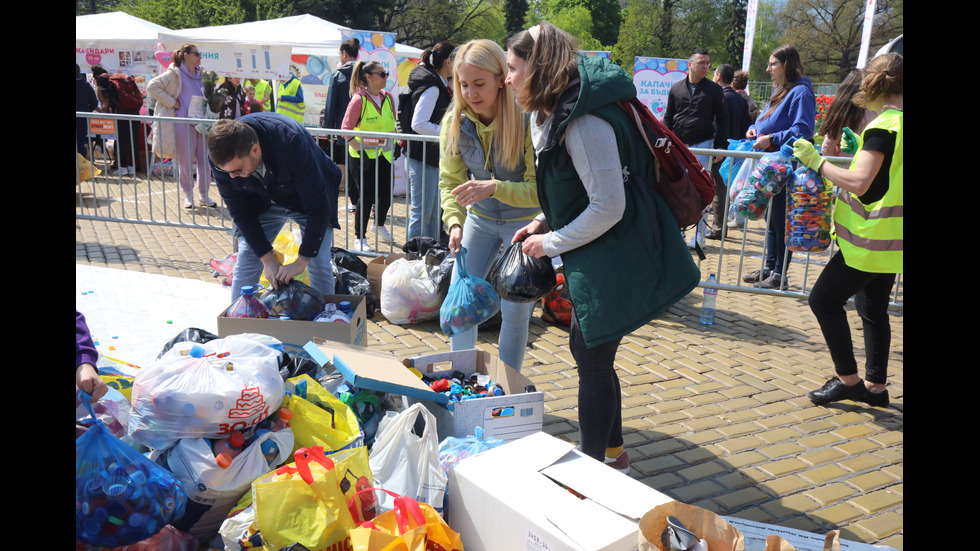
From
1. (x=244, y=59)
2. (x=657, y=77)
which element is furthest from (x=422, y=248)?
(x=244, y=59)

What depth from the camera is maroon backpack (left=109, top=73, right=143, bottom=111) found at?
12555mm

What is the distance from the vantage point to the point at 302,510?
2377 mm

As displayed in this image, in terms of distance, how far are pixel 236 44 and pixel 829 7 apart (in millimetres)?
44143

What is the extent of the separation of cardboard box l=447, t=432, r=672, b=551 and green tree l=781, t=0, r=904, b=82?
47.5 m

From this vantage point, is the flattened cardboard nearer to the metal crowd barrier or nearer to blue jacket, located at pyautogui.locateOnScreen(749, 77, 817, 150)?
the metal crowd barrier

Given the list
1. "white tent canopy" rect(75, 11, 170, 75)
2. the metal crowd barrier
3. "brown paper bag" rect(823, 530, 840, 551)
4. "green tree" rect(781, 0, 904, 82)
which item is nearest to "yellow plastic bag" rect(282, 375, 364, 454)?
"brown paper bag" rect(823, 530, 840, 551)

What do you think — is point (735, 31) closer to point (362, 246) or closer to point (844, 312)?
point (362, 246)

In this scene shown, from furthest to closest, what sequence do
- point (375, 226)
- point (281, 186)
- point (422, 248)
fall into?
point (375, 226) → point (422, 248) → point (281, 186)

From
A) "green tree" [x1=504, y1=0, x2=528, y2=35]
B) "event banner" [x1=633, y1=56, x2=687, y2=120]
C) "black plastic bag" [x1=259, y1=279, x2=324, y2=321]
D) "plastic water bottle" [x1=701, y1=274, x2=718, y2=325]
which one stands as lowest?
"plastic water bottle" [x1=701, y1=274, x2=718, y2=325]

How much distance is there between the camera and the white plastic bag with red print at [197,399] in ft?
8.65

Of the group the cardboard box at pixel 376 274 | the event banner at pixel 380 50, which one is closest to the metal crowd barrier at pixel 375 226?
the cardboard box at pixel 376 274

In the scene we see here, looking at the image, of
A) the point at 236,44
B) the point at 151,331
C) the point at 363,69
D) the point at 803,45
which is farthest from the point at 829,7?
the point at 151,331

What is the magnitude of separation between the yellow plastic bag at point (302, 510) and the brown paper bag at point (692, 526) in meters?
0.95

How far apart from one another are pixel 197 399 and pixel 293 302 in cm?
135
